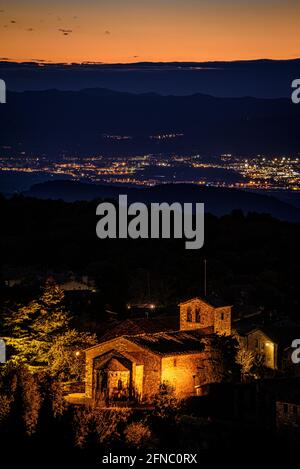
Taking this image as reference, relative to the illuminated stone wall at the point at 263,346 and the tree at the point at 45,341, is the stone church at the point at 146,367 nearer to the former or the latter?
the tree at the point at 45,341

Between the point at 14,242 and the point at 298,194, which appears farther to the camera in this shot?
the point at 298,194

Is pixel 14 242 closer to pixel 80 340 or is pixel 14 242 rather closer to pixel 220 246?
pixel 220 246

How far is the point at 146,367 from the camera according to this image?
31.7 metres

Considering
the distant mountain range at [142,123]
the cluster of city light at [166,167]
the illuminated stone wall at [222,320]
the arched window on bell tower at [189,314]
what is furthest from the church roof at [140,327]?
the distant mountain range at [142,123]

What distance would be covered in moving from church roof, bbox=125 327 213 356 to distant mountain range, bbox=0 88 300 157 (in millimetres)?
71008

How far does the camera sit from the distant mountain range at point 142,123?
113375 millimetres

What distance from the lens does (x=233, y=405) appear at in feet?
103

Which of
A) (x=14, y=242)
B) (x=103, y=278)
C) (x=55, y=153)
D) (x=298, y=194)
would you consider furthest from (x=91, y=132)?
(x=103, y=278)

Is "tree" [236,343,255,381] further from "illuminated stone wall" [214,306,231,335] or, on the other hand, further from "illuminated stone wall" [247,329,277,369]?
"illuminated stone wall" [247,329,277,369]

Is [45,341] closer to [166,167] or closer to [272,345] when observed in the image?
[272,345]

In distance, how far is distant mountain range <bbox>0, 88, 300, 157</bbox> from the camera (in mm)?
113375

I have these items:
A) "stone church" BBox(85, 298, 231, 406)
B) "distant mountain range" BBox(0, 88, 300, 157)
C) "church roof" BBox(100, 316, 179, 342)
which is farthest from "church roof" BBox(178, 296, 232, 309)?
"distant mountain range" BBox(0, 88, 300, 157)

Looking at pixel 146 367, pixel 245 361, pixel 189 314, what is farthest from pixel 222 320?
pixel 146 367

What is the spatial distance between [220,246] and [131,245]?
5712mm
